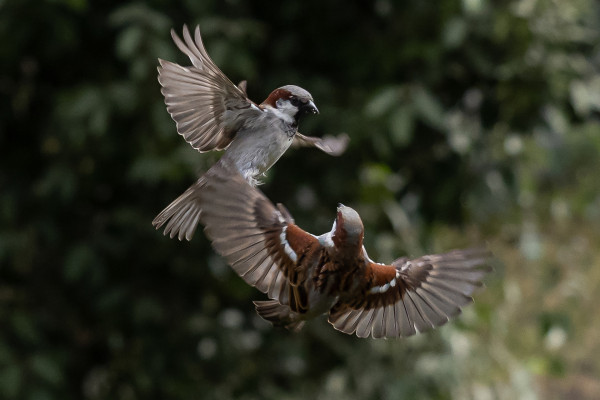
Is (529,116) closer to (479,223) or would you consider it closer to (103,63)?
(479,223)

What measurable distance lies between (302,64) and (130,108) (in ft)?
2.94

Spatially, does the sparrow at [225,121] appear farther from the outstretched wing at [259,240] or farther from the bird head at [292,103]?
the outstretched wing at [259,240]

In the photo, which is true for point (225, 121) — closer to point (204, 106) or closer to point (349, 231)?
point (204, 106)

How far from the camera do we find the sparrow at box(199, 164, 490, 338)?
104 cm

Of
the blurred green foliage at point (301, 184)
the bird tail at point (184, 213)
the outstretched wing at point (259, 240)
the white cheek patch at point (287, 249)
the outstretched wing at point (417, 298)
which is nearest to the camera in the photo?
the outstretched wing at point (259, 240)

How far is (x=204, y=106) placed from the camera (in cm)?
139

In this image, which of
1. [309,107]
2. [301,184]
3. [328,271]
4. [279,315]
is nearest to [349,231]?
[328,271]

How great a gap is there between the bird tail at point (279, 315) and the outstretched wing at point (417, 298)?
0.07 metres

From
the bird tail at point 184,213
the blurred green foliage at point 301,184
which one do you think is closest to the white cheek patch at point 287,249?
the bird tail at point 184,213

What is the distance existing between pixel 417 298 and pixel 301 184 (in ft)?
8.05

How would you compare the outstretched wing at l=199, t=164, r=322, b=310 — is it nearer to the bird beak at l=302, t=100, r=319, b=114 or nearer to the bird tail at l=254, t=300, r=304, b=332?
the bird tail at l=254, t=300, r=304, b=332

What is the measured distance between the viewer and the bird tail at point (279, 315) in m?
1.17

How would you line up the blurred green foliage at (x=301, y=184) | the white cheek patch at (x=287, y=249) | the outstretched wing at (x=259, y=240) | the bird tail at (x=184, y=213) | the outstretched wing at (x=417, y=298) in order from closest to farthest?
the outstretched wing at (x=259, y=240) < the white cheek patch at (x=287, y=249) < the outstretched wing at (x=417, y=298) < the bird tail at (x=184, y=213) < the blurred green foliage at (x=301, y=184)

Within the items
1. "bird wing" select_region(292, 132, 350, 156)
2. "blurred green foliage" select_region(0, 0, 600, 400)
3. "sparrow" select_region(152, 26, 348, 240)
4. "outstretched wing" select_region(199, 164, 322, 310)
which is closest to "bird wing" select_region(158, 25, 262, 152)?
"sparrow" select_region(152, 26, 348, 240)
